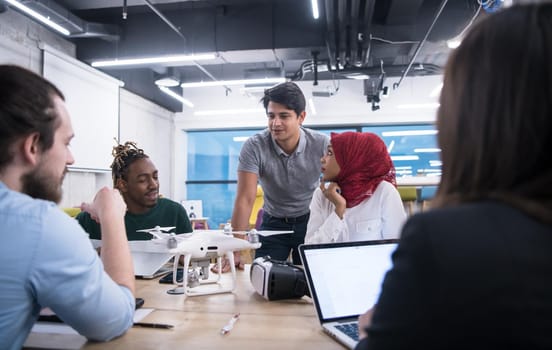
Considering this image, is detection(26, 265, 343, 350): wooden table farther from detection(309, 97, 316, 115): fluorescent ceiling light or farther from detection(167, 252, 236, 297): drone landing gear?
detection(309, 97, 316, 115): fluorescent ceiling light

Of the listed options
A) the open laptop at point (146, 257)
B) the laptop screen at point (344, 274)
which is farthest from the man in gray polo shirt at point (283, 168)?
the laptop screen at point (344, 274)

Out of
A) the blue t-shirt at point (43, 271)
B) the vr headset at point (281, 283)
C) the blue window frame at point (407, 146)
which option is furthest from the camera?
the blue window frame at point (407, 146)

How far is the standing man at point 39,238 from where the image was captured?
823 mm

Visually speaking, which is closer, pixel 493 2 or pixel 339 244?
pixel 339 244

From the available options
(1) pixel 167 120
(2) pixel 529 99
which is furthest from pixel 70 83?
(2) pixel 529 99

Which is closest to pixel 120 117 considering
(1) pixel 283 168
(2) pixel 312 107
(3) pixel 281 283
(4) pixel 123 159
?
(2) pixel 312 107

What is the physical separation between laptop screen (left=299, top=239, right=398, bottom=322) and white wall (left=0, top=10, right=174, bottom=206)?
7.01ft

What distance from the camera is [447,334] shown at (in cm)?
45

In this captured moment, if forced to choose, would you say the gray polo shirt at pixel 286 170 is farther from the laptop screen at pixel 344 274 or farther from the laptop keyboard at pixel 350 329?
the laptop keyboard at pixel 350 329

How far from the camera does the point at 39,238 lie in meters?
0.82

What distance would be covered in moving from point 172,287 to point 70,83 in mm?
4737

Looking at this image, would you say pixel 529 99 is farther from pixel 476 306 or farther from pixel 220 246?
pixel 220 246

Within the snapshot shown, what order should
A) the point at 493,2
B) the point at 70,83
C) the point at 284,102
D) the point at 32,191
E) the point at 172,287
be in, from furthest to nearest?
the point at 70,83, the point at 284,102, the point at 493,2, the point at 172,287, the point at 32,191

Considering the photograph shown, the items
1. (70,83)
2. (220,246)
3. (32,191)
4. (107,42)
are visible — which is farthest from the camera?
(107,42)
